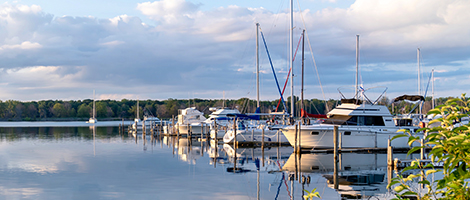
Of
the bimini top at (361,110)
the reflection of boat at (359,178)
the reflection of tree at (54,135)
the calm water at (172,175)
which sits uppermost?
the bimini top at (361,110)

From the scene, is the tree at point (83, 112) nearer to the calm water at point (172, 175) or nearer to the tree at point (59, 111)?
the tree at point (59, 111)

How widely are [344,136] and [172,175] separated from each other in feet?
44.4

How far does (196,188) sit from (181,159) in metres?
12.3

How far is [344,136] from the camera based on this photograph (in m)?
30.6

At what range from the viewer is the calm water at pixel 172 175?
17.8 metres

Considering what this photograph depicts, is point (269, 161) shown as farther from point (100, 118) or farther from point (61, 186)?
point (100, 118)

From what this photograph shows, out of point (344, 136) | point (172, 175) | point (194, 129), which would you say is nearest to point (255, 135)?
point (344, 136)

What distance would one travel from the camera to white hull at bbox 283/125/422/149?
99.7 ft

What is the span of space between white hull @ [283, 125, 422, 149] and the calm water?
0.89 m

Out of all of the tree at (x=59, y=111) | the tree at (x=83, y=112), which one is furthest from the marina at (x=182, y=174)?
the tree at (x=59, y=111)

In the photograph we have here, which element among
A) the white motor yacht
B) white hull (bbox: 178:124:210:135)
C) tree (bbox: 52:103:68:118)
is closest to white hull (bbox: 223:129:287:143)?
the white motor yacht

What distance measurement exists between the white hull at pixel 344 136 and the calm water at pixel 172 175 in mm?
892

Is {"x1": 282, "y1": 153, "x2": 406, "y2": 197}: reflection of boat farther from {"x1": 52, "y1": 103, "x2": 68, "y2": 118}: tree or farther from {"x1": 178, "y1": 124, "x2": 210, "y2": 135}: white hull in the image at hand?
{"x1": 52, "y1": 103, "x2": 68, "y2": 118}: tree

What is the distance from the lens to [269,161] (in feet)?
94.3
